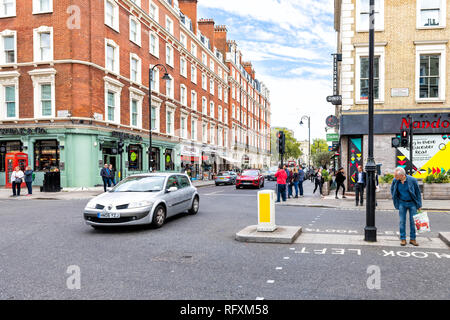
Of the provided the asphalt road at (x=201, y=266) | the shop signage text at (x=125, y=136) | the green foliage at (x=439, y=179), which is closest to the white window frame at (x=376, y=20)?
the green foliage at (x=439, y=179)

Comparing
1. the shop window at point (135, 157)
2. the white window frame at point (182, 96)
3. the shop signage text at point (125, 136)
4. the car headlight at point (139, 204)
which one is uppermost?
the white window frame at point (182, 96)

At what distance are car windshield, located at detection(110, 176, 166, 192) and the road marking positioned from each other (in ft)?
13.5

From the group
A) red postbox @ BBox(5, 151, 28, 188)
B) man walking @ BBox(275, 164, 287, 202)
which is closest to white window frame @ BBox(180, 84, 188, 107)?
red postbox @ BBox(5, 151, 28, 188)

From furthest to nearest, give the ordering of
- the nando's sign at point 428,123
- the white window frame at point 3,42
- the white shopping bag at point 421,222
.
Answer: the white window frame at point 3,42
the nando's sign at point 428,123
the white shopping bag at point 421,222

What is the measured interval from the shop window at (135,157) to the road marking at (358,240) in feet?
71.2

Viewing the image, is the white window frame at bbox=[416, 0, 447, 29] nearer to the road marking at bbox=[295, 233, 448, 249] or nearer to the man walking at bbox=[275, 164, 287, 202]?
the man walking at bbox=[275, 164, 287, 202]

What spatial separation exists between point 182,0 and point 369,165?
40537 mm

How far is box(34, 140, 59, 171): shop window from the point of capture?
23531 millimetres

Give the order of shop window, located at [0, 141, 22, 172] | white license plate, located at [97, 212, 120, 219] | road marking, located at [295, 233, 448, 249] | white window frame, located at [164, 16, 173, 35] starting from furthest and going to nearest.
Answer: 1. white window frame, located at [164, 16, 173, 35]
2. shop window, located at [0, 141, 22, 172]
3. white license plate, located at [97, 212, 120, 219]
4. road marking, located at [295, 233, 448, 249]

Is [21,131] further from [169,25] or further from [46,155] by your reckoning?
[169,25]

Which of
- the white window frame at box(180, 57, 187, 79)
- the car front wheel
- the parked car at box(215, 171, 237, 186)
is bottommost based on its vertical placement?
the parked car at box(215, 171, 237, 186)

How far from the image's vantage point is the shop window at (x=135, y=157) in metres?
28.3

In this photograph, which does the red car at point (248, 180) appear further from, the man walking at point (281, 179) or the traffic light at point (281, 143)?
the traffic light at point (281, 143)
